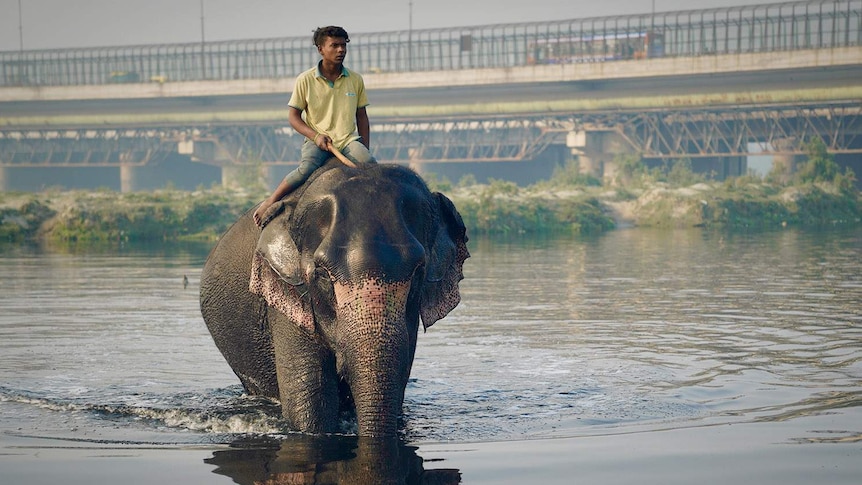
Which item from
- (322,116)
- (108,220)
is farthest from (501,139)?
(322,116)

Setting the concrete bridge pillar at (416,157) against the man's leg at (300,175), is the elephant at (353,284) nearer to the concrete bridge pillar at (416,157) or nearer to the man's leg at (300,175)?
the man's leg at (300,175)

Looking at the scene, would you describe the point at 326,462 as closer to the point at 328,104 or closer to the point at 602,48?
the point at 328,104

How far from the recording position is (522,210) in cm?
5178

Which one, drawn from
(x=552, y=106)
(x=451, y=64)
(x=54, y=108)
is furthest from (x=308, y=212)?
(x=54, y=108)

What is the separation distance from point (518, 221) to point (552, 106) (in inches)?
1161

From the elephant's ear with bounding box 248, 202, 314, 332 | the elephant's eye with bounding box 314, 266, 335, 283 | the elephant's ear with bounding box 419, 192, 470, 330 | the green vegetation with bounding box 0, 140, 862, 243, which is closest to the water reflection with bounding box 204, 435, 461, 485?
the elephant's ear with bounding box 248, 202, 314, 332

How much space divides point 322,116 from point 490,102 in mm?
71356

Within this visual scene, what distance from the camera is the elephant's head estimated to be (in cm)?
868

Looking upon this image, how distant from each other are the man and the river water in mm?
2014

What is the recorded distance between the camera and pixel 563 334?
16500 millimetres

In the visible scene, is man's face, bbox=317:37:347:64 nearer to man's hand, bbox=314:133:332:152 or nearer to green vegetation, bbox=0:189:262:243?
man's hand, bbox=314:133:332:152

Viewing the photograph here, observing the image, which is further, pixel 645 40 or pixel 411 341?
pixel 645 40

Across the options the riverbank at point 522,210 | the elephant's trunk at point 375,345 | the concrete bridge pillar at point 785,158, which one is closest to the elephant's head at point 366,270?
the elephant's trunk at point 375,345

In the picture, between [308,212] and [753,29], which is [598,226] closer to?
[753,29]
